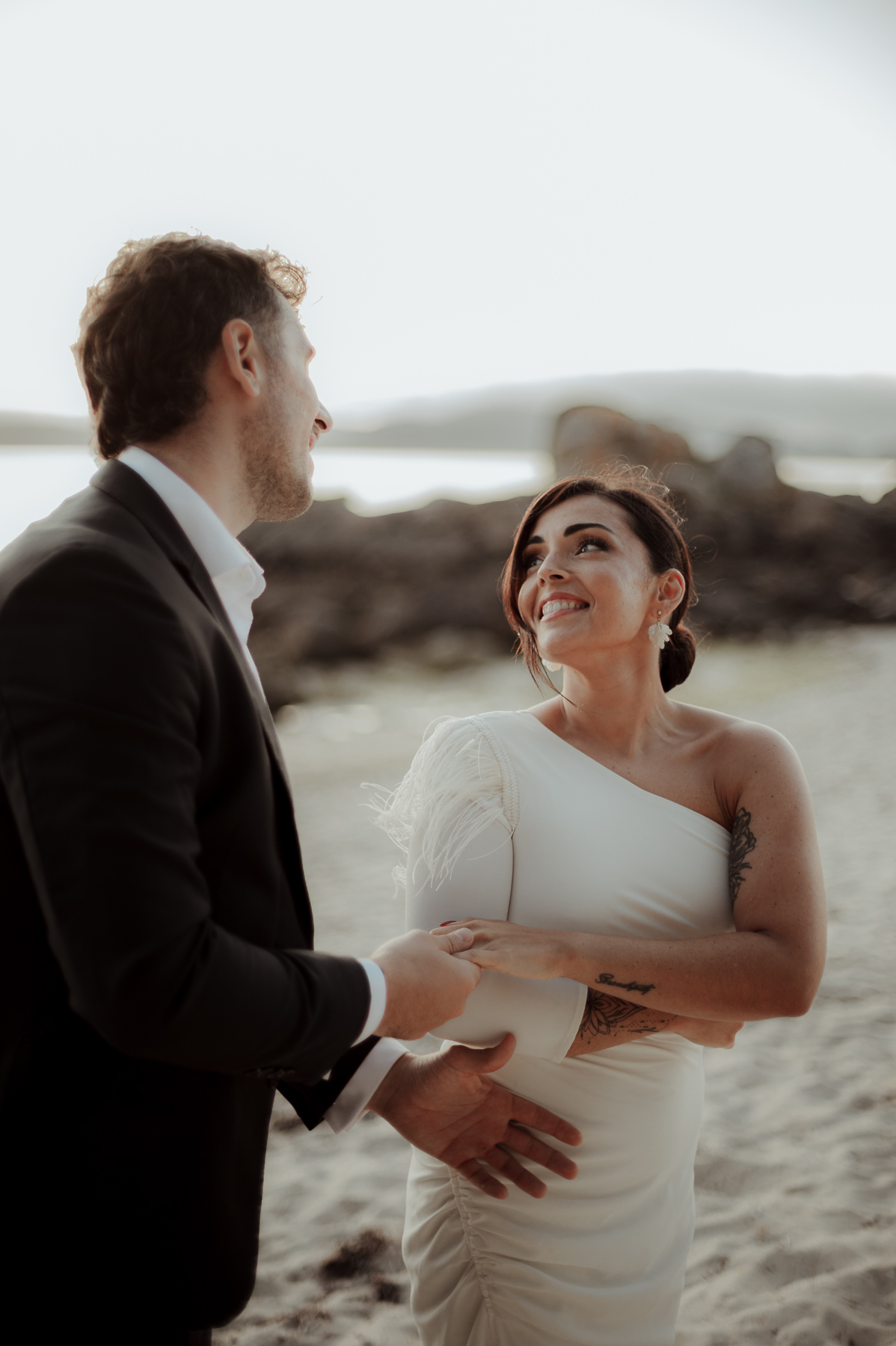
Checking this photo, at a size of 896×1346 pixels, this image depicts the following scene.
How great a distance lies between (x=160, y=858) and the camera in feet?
3.39

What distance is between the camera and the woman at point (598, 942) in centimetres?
179

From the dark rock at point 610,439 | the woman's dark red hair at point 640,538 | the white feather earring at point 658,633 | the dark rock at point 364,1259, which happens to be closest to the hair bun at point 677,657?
the woman's dark red hair at point 640,538

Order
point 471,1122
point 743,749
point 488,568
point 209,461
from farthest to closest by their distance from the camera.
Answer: point 488,568
point 743,749
point 471,1122
point 209,461

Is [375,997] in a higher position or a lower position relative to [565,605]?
lower

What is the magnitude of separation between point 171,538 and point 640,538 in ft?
4.23

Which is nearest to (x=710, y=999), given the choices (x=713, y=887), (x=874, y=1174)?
(x=713, y=887)

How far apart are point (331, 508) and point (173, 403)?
103 ft

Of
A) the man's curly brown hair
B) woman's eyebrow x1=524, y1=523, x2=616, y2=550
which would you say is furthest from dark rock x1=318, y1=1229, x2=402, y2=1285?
the man's curly brown hair

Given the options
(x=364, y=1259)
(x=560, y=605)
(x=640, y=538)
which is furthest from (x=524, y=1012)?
(x=364, y=1259)

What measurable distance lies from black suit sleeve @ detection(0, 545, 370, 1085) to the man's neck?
0.39m

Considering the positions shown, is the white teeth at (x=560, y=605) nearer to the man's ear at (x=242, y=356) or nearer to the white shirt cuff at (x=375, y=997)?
the man's ear at (x=242, y=356)

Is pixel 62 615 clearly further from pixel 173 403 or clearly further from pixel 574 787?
pixel 574 787

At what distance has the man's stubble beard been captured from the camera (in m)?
1.55

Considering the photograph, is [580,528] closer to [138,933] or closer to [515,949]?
[515,949]
